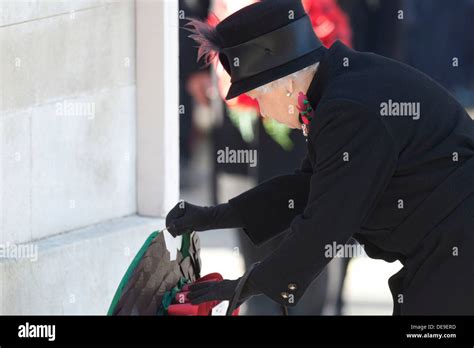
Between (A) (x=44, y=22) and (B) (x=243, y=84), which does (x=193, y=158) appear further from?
(B) (x=243, y=84)

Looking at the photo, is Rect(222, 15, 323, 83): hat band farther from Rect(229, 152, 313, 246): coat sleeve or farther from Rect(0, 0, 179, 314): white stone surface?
Rect(0, 0, 179, 314): white stone surface

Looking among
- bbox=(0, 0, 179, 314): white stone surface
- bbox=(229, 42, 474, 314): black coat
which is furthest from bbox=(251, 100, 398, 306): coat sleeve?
bbox=(0, 0, 179, 314): white stone surface

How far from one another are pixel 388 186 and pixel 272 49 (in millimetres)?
524

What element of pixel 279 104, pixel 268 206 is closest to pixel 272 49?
pixel 279 104

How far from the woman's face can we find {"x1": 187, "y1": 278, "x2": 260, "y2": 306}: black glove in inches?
19.5

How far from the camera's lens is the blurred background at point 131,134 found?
5.29 meters

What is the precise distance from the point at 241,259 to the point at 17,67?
165 cm

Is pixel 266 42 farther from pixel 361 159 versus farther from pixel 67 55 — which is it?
pixel 67 55

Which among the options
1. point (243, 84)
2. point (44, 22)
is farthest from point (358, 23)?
point (243, 84)

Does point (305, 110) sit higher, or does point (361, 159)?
point (305, 110)

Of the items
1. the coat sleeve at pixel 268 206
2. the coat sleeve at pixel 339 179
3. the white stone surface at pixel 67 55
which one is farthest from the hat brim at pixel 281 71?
the white stone surface at pixel 67 55

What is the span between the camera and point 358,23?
6086 mm

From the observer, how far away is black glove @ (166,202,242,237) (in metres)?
3.92

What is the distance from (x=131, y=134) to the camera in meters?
6.04
